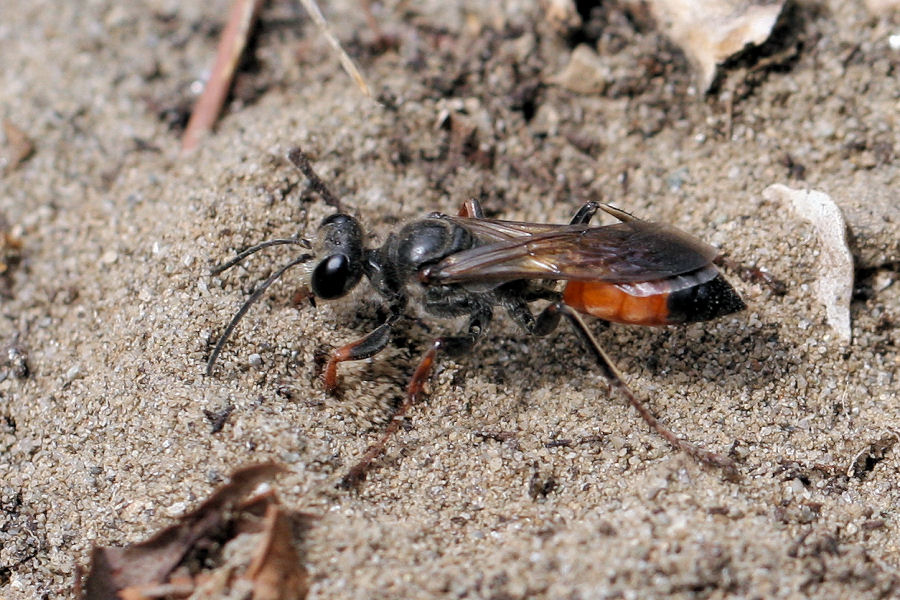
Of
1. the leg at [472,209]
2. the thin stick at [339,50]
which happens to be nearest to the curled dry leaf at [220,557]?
the leg at [472,209]

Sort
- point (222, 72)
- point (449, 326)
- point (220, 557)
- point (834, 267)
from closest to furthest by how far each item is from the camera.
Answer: point (220, 557) < point (834, 267) < point (449, 326) < point (222, 72)

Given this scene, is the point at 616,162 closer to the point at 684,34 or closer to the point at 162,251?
the point at 684,34

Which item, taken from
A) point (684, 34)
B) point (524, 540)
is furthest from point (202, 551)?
point (684, 34)

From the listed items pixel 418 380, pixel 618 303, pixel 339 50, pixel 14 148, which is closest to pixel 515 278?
pixel 618 303

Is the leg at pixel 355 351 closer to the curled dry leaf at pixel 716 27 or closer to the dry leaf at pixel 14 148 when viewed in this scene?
the curled dry leaf at pixel 716 27

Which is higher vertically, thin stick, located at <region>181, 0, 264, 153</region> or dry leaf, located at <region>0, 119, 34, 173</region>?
thin stick, located at <region>181, 0, 264, 153</region>

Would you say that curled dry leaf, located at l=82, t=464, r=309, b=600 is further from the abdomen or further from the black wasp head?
the abdomen

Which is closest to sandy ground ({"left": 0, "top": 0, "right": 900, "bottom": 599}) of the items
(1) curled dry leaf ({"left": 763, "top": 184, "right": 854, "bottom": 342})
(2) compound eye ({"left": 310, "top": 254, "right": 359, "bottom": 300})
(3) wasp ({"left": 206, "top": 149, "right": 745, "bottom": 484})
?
(1) curled dry leaf ({"left": 763, "top": 184, "right": 854, "bottom": 342})

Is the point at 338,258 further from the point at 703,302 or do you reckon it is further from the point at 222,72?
the point at 222,72
